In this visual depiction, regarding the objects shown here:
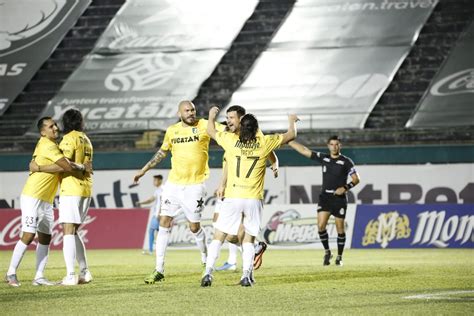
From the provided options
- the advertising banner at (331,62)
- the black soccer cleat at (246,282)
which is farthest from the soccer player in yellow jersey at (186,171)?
the advertising banner at (331,62)

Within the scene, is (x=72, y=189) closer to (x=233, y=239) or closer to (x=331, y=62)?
(x=233, y=239)

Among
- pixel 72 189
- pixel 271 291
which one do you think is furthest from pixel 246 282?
pixel 72 189

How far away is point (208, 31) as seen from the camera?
3591 centimetres

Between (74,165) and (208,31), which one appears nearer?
(74,165)

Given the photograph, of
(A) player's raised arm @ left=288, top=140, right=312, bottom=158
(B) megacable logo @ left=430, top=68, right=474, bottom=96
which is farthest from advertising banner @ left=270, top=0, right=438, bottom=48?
(A) player's raised arm @ left=288, top=140, right=312, bottom=158

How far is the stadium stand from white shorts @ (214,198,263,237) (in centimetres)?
1700

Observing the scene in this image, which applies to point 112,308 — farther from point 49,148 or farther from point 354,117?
point 354,117

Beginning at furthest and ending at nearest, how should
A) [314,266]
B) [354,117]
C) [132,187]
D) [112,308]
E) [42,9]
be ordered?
1. [42,9]
2. [354,117]
3. [132,187]
4. [314,266]
5. [112,308]

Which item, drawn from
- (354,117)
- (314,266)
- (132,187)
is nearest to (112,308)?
(314,266)

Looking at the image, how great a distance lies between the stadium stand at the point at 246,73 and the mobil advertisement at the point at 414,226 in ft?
13.7

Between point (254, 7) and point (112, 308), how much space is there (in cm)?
2706

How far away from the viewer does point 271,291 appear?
1155 cm

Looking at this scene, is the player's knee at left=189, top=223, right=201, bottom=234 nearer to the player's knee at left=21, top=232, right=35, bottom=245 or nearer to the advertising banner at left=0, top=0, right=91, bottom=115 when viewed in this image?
the player's knee at left=21, top=232, right=35, bottom=245

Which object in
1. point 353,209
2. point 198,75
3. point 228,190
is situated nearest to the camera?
point 228,190
